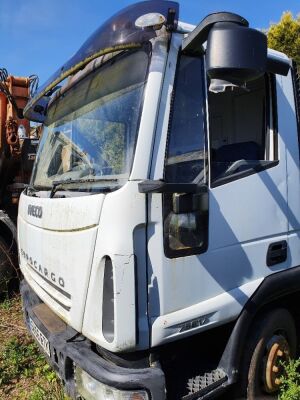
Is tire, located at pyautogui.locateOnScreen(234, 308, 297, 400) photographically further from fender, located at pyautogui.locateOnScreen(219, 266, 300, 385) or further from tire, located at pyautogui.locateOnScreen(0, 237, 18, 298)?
tire, located at pyautogui.locateOnScreen(0, 237, 18, 298)

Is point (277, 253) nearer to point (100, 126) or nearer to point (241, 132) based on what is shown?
point (241, 132)

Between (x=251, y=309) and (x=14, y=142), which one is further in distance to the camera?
(x=14, y=142)

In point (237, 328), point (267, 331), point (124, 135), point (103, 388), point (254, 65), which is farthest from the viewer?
point (267, 331)

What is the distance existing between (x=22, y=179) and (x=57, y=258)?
3501 millimetres

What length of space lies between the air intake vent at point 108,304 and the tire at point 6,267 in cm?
344

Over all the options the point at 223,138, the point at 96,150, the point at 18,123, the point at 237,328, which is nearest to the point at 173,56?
the point at 96,150

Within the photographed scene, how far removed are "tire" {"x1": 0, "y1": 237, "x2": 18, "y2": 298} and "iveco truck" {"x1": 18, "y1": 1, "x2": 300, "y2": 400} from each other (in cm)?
245

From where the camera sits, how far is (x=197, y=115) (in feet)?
7.91

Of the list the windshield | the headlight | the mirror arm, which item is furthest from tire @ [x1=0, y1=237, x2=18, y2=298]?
the mirror arm

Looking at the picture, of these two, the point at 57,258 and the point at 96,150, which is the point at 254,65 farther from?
the point at 57,258

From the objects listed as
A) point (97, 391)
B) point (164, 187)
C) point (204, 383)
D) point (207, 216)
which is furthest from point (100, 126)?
point (204, 383)

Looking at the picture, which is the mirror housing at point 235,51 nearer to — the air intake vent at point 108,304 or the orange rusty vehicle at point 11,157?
the air intake vent at point 108,304

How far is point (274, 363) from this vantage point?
2779mm

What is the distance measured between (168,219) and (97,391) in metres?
0.96
